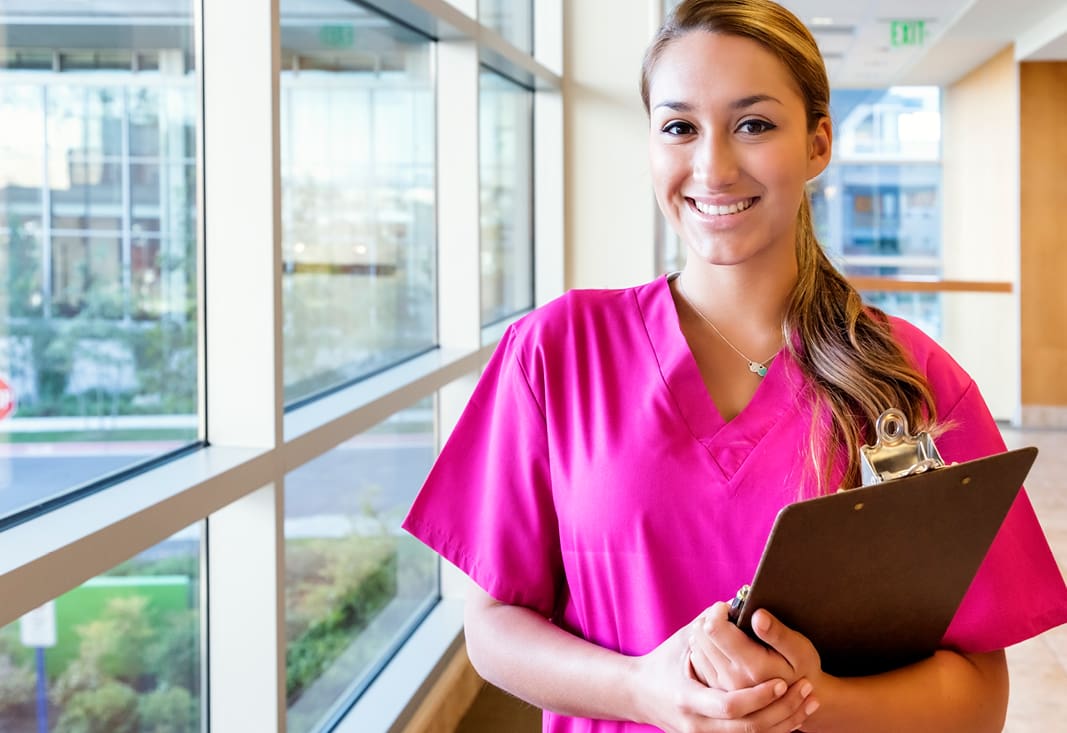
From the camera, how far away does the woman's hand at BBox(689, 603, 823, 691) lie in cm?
96

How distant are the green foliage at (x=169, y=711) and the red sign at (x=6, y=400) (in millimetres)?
560

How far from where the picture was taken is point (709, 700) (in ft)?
3.18

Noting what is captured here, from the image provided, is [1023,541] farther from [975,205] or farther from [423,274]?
[975,205]

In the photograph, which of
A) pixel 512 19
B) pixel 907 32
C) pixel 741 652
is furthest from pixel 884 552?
pixel 907 32

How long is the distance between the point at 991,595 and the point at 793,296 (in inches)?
14.1

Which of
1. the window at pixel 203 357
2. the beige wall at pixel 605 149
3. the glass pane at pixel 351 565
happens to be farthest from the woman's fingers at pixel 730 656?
the beige wall at pixel 605 149

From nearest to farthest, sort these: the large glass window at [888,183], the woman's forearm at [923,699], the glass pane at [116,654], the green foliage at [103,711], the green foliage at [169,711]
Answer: the woman's forearm at [923,699]
the glass pane at [116,654]
the green foliage at [103,711]
the green foliage at [169,711]
the large glass window at [888,183]

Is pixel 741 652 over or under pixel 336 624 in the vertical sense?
over

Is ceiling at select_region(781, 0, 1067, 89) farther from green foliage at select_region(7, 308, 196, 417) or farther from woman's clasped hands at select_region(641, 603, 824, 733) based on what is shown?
woman's clasped hands at select_region(641, 603, 824, 733)

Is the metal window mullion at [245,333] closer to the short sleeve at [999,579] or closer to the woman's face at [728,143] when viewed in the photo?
the woman's face at [728,143]

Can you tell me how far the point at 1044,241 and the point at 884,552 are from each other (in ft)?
28.6

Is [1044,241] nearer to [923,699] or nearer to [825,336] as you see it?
[825,336]

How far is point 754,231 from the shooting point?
1167 mm

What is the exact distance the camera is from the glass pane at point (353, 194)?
2.30m
